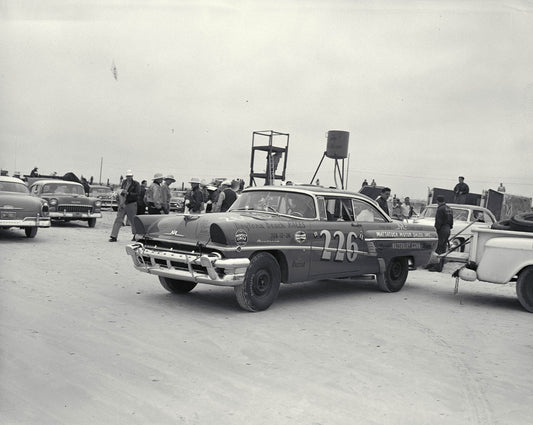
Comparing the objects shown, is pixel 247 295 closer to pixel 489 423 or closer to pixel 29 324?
pixel 29 324

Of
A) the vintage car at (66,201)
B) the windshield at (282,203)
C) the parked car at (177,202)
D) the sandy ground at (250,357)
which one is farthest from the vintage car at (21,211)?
the parked car at (177,202)

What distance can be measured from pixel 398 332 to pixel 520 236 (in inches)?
114

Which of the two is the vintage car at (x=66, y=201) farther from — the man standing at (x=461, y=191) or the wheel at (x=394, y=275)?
the man standing at (x=461, y=191)

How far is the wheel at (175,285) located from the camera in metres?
7.80

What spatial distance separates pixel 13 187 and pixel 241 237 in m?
9.32

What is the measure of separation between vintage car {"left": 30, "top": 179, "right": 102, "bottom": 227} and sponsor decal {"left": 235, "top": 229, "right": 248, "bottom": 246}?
12283 millimetres

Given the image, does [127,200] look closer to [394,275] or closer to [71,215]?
[71,215]

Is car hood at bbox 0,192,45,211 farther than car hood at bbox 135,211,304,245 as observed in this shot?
Yes

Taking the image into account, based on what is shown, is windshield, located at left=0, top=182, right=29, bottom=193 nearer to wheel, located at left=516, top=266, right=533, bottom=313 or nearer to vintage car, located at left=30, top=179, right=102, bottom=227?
vintage car, located at left=30, top=179, right=102, bottom=227

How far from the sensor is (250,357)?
505 cm

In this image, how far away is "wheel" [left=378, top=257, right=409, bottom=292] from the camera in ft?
29.7

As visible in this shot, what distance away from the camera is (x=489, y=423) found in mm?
3875

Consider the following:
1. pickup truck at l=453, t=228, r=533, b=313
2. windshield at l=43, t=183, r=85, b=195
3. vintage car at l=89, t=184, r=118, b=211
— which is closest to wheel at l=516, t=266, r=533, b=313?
pickup truck at l=453, t=228, r=533, b=313

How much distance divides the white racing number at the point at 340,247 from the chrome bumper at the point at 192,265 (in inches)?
58.5
